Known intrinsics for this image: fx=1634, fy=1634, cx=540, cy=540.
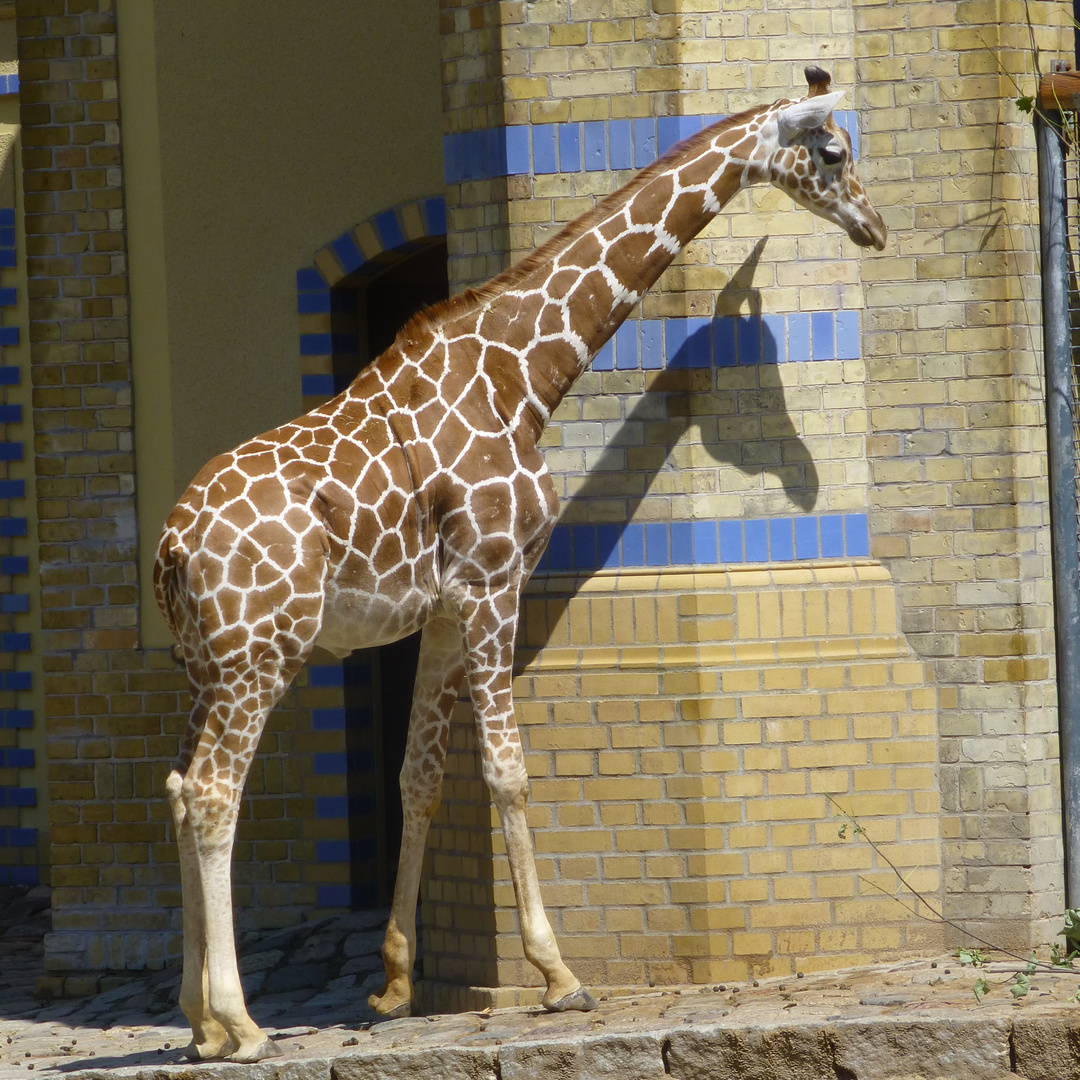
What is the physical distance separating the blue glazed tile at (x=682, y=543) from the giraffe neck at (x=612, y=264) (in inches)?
31.2

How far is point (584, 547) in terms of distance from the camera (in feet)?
22.7

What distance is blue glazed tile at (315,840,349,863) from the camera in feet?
27.9

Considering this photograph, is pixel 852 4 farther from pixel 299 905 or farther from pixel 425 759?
pixel 299 905

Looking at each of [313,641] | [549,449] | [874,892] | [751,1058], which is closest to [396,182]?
[549,449]

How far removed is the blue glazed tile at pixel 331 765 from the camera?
28.0 ft

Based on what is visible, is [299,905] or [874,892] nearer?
[874,892]

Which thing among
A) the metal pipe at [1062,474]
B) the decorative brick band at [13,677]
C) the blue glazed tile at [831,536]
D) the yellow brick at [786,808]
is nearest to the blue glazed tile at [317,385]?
the decorative brick band at [13,677]

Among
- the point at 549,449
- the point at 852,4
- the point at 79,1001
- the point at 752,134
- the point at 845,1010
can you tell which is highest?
the point at 852,4

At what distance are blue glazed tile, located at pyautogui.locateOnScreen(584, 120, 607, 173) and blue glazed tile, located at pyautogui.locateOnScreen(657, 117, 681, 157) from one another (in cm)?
23

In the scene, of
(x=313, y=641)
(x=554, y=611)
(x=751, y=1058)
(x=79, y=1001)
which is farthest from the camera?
(x=79, y=1001)

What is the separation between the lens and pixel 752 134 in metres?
6.44

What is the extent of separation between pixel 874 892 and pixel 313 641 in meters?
2.58

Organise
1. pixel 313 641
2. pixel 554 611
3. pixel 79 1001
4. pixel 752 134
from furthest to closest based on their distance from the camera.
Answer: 1. pixel 79 1001
2. pixel 554 611
3. pixel 752 134
4. pixel 313 641

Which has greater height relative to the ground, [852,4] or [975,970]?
[852,4]
